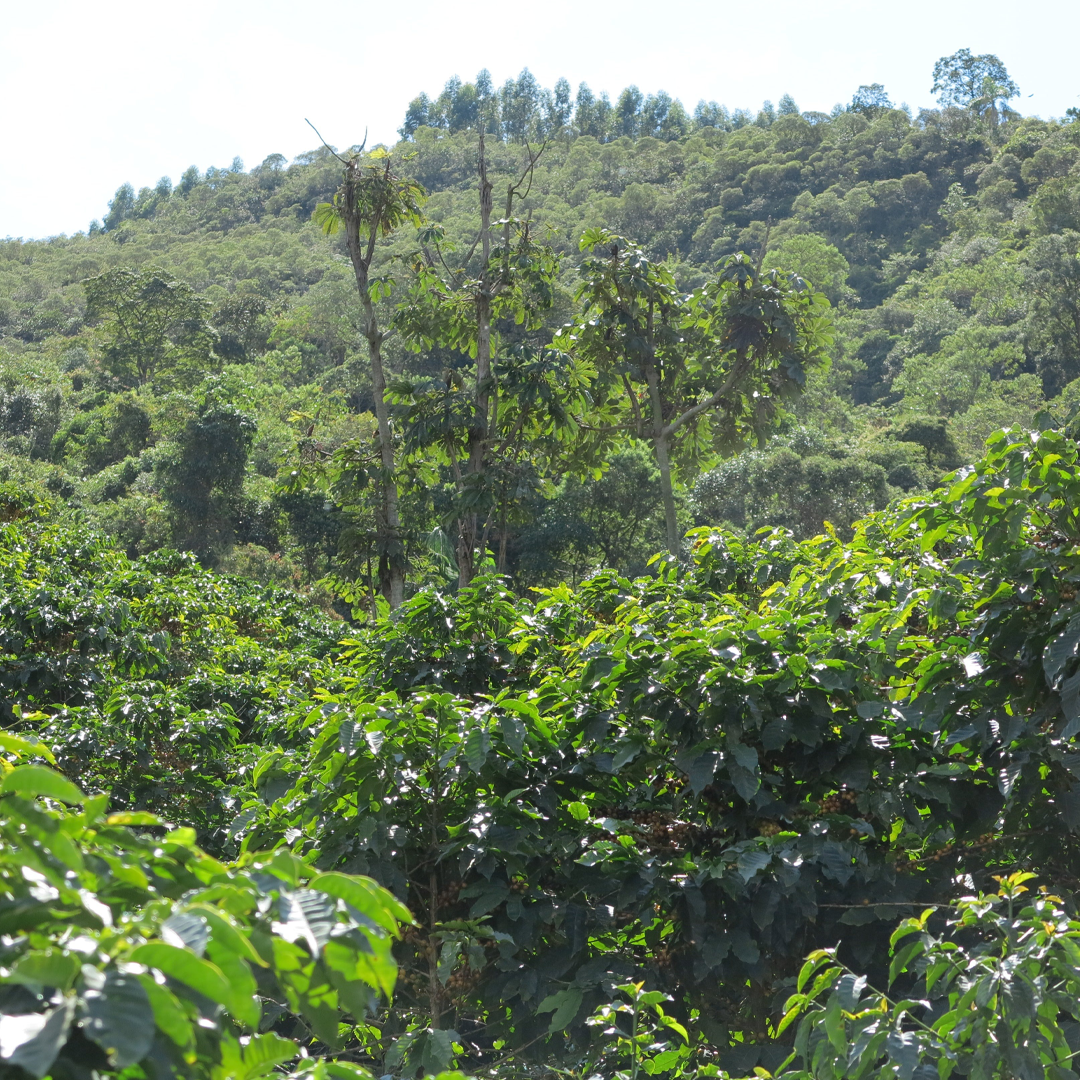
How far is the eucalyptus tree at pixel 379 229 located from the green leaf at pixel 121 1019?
6885 mm

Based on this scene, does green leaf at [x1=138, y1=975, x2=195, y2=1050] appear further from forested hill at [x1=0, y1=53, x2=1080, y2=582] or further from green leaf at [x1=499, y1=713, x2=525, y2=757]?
forested hill at [x1=0, y1=53, x2=1080, y2=582]

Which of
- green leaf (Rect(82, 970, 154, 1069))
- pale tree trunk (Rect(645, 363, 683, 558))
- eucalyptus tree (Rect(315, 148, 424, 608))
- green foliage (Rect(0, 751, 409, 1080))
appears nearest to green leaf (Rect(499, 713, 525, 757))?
green foliage (Rect(0, 751, 409, 1080))

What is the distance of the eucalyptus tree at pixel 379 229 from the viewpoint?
25.4 ft

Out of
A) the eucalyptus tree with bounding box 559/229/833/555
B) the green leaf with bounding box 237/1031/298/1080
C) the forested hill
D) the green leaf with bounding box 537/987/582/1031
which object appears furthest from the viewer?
the forested hill

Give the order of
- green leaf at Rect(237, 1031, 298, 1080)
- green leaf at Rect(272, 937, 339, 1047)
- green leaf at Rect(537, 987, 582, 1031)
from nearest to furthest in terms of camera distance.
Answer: green leaf at Rect(272, 937, 339, 1047) < green leaf at Rect(237, 1031, 298, 1080) < green leaf at Rect(537, 987, 582, 1031)

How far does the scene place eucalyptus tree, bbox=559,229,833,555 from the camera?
824cm

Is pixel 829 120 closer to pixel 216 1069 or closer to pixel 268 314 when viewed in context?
pixel 268 314

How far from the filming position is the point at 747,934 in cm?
270

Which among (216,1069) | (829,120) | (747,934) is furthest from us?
(829,120)

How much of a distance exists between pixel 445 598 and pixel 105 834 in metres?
2.77

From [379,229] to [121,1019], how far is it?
780 centimetres

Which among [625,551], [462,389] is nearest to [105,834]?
[462,389]

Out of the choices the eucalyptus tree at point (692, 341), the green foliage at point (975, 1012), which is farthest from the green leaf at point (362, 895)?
the eucalyptus tree at point (692, 341)

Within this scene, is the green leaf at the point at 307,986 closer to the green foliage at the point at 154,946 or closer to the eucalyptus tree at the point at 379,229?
the green foliage at the point at 154,946
